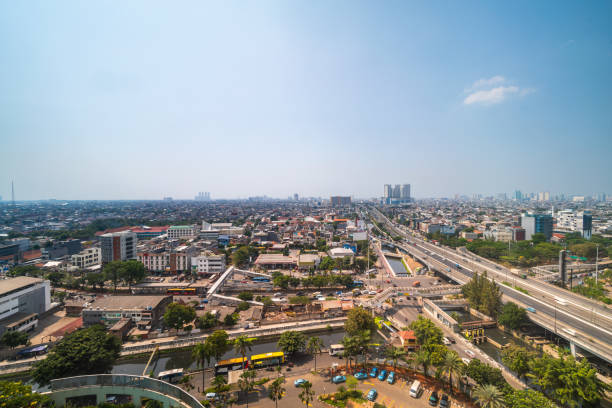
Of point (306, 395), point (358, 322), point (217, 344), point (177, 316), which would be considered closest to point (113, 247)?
point (177, 316)

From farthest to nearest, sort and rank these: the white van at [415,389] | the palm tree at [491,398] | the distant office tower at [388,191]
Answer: the distant office tower at [388,191] → the white van at [415,389] → the palm tree at [491,398]

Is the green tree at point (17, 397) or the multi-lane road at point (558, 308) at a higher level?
the green tree at point (17, 397)

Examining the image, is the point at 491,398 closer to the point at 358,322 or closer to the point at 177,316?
the point at 358,322

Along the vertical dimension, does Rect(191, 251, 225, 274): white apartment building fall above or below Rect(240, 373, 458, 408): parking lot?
above

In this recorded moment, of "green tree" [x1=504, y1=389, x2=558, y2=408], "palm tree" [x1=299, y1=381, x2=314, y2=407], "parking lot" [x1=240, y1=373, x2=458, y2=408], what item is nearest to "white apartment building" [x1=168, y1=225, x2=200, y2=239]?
"parking lot" [x1=240, y1=373, x2=458, y2=408]

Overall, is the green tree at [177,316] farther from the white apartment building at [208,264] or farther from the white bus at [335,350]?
the white apartment building at [208,264]

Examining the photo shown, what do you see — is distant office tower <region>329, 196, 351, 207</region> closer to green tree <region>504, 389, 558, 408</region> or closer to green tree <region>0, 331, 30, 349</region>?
green tree <region>0, 331, 30, 349</region>

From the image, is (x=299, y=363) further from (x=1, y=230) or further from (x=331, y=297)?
(x=1, y=230)

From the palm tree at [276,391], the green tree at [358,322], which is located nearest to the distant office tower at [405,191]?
the green tree at [358,322]

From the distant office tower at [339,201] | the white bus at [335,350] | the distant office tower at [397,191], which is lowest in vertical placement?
the white bus at [335,350]
